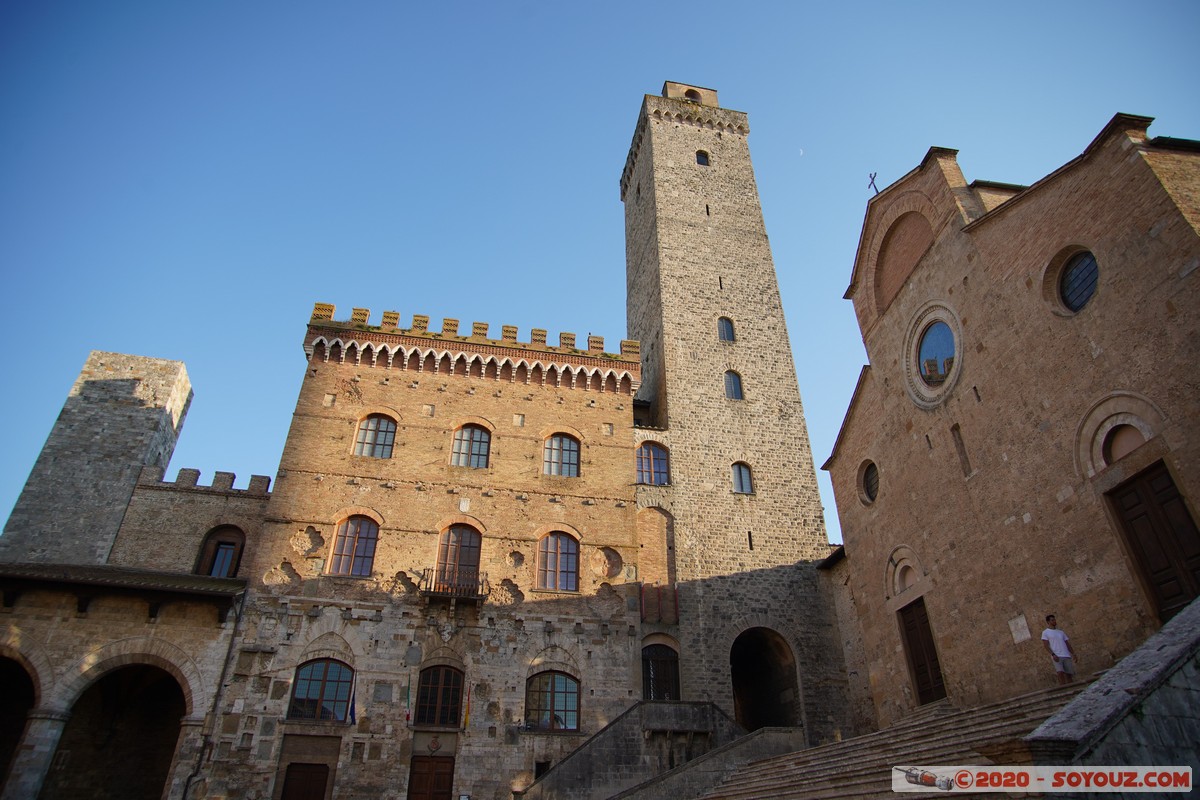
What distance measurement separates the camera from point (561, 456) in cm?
2147

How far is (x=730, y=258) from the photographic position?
28625 mm

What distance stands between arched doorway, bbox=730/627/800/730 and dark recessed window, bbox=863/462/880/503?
18.7 feet

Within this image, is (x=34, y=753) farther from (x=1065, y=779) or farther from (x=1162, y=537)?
(x=1162, y=537)

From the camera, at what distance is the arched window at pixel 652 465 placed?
75.3 ft

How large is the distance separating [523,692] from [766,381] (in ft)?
45.8

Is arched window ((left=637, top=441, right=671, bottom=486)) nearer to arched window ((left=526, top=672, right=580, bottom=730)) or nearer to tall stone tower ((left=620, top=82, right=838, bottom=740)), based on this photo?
tall stone tower ((left=620, top=82, right=838, bottom=740))

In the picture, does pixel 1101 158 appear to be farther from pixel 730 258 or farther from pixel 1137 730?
pixel 730 258

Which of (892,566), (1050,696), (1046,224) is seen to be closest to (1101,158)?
(1046,224)

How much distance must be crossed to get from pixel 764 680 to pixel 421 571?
38.5ft

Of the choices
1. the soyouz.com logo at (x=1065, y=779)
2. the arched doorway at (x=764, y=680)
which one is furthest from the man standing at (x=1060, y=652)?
the arched doorway at (x=764, y=680)

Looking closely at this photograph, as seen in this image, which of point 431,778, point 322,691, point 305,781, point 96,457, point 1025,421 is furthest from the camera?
point 96,457

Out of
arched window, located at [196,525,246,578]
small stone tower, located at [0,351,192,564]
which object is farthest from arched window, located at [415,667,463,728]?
small stone tower, located at [0,351,192,564]

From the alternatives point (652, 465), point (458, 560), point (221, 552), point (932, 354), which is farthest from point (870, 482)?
point (221, 552)

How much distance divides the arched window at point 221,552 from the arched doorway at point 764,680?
1508 cm
